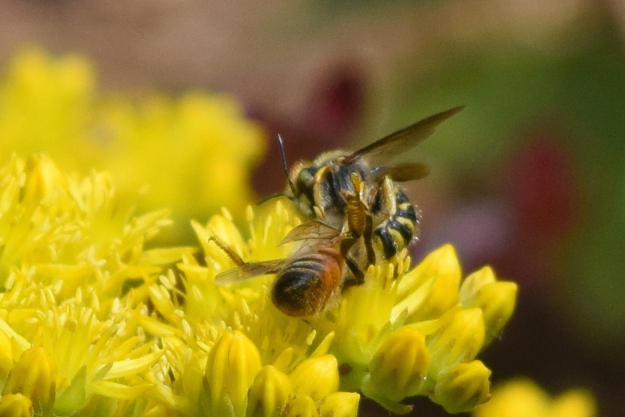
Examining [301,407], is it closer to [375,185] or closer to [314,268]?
[314,268]

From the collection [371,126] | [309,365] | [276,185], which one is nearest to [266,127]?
[276,185]

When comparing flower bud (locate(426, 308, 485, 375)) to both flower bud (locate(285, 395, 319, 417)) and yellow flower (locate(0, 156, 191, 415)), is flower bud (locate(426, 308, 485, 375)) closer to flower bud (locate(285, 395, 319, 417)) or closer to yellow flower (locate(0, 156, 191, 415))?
flower bud (locate(285, 395, 319, 417))

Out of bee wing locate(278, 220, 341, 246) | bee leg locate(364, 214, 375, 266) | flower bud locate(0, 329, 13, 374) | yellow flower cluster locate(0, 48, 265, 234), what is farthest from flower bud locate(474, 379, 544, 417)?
flower bud locate(0, 329, 13, 374)

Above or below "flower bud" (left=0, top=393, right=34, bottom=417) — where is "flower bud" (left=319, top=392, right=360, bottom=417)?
below

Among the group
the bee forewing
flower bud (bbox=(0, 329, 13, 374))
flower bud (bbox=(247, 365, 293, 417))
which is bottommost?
flower bud (bbox=(247, 365, 293, 417))

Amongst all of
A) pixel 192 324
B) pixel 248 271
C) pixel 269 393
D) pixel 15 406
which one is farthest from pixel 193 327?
pixel 15 406

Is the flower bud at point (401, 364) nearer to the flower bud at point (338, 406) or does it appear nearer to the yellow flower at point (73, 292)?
the flower bud at point (338, 406)
